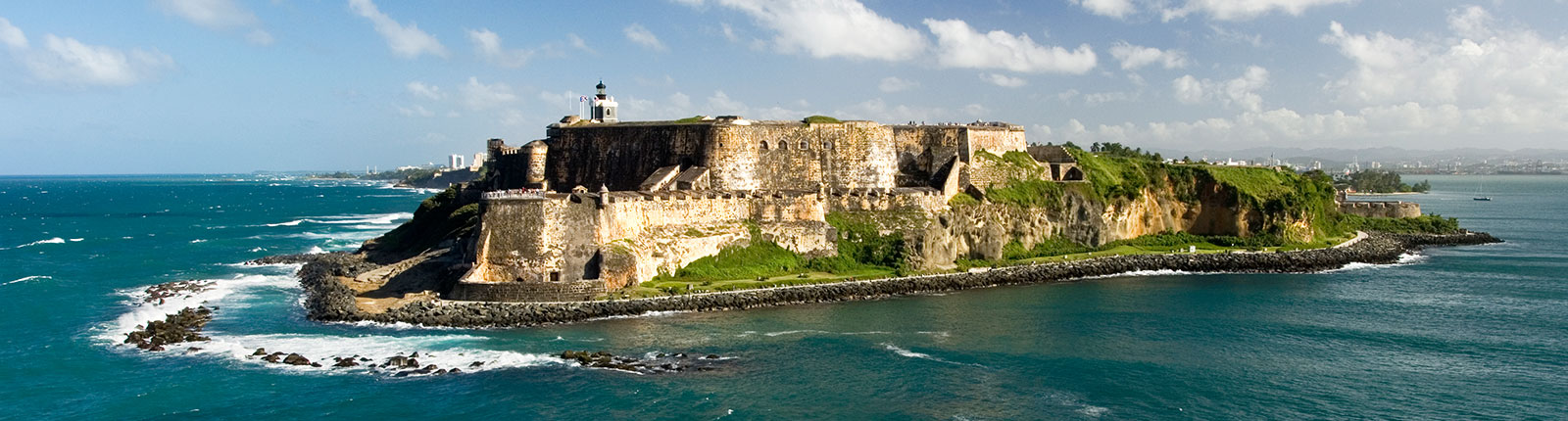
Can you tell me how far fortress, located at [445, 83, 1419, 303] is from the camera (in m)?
42.5

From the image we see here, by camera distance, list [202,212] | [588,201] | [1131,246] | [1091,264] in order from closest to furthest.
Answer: [588,201] → [1091,264] → [1131,246] → [202,212]

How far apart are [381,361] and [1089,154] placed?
4699 centimetres

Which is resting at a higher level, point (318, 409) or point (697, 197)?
point (697, 197)

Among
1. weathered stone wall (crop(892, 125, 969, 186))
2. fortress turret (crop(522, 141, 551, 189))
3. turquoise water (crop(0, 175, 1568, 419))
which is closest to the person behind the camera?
turquoise water (crop(0, 175, 1568, 419))

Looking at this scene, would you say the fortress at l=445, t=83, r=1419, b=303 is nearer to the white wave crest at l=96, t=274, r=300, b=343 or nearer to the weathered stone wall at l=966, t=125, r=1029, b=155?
the weathered stone wall at l=966, t=125, r=1029, b=155

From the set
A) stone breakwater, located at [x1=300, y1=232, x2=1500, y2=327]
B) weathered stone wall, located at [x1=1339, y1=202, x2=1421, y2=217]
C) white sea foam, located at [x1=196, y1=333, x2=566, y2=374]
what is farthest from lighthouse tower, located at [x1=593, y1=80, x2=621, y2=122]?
weathered stone wall, located at [x1=1339, y1=202, x2=1421, y2=217]

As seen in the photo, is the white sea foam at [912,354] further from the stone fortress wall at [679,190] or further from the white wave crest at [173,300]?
the white wave crest at [173,300]

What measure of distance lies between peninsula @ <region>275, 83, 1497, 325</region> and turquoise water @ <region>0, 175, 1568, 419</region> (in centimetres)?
258

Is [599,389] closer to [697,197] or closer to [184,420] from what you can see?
[184,420]

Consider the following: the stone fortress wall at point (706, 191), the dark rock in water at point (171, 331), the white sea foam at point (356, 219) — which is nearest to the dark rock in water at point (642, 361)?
the stone fortress wall at point (706, 191)

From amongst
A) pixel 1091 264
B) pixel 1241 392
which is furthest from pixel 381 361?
pixel 1091 264

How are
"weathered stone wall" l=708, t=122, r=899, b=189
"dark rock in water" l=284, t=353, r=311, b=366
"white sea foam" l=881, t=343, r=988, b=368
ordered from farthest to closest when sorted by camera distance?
"weathered stone wall" l=708, t=122, r=899, b=189 < "white sea foam" l=881, t=343, r=988, b=368 < "dark rock in water" l=284, t=353, r=311, b=366

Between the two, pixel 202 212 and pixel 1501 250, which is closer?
pixel 1501 250

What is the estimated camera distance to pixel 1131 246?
6028 centimetres
